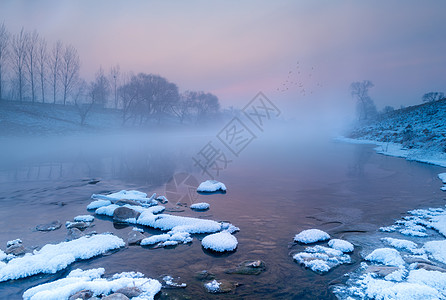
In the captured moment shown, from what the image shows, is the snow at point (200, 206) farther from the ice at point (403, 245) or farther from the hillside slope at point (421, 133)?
the hillside slope at point (421, 133)

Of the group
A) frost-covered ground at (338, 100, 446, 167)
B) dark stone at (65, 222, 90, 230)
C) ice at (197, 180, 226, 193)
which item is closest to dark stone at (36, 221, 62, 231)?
A: dark stone at (65, 222, 90, 230)

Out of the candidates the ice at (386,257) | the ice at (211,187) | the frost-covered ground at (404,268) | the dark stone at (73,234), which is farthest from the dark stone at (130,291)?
the ice at (211,187)

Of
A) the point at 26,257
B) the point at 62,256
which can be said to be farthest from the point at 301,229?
the point at 26,257

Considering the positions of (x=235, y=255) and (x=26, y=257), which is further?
(x=235, y=255)

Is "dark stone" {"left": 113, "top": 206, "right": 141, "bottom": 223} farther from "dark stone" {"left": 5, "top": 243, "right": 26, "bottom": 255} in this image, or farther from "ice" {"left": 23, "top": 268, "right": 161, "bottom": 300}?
"ice" {"left": 23, "top": 268, "right": 161, "bottom": 300}

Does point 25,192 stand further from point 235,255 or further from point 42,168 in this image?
point 235,255

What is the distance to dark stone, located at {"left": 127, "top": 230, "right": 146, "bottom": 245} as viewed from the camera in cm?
815

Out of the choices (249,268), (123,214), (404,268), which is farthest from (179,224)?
(404,268)

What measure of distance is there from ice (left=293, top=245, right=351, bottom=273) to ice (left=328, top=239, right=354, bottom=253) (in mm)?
217

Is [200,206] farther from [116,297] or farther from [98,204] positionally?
[116,297]

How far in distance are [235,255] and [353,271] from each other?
301 cm

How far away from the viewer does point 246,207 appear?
12.0 m

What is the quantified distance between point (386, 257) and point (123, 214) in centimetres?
900

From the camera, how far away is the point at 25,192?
47.2ft
